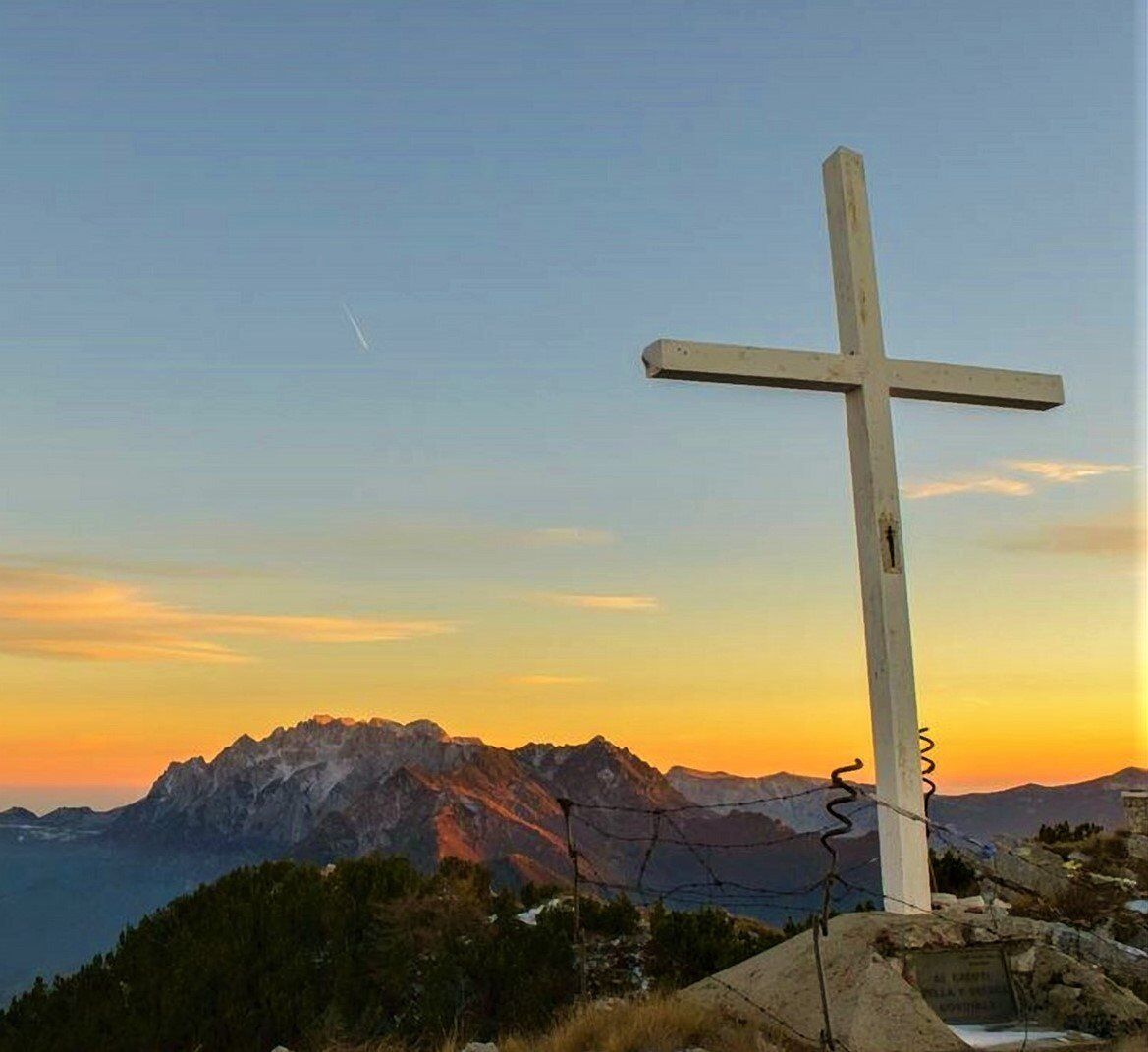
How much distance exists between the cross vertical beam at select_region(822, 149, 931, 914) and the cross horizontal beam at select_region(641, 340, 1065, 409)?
0.19 meters

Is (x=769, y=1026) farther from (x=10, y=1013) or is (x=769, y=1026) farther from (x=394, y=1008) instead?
(x=10, y=1013)

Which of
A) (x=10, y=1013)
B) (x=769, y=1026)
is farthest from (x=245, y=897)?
(x=769, y=1026)

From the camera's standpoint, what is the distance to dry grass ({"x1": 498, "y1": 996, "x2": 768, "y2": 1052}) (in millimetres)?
8203

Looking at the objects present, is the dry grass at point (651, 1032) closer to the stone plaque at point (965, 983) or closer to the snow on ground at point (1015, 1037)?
the stone plaque at point (965, 983)

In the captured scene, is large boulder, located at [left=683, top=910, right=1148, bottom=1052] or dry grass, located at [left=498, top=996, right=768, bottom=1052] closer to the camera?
dry grass, located at [left=498, top=996, right=768, bottom=1052]

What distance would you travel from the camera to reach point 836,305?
1108 cm

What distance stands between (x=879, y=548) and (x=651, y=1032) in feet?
14.3

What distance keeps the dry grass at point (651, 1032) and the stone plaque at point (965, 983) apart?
134 cm

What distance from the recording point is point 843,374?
1062cm

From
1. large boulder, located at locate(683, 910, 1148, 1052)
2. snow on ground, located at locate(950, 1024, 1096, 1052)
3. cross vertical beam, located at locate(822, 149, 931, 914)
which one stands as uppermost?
cross vertical beam, located at locate(822, 149, 931, 914)

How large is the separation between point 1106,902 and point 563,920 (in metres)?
6.84

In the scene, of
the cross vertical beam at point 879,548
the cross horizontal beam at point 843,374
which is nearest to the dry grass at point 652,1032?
the cross vertical beam at point 879,548

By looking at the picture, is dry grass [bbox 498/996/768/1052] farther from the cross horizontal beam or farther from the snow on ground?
the cross horizontal beam

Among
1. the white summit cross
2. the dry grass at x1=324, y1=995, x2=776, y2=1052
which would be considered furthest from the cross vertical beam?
the dry grass at x1=324, y1=995, x2=776, y2=1052
